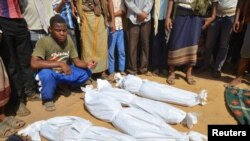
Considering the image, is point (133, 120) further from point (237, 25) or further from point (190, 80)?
point (237, 25)

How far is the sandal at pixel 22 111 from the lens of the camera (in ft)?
14.3

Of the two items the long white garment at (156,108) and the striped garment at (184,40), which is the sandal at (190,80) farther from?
the long white garment at (156,108)

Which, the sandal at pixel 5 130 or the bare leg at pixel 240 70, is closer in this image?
the sandal at pixel 5 130

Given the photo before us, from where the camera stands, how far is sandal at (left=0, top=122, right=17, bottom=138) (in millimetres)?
3897

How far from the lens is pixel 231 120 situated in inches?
171

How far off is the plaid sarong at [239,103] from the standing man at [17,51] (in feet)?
8.85

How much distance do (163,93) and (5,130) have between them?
2092 millimetres

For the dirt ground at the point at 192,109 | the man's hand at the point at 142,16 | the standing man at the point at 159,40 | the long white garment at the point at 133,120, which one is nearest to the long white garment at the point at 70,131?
the long white garment at the point at 133,120

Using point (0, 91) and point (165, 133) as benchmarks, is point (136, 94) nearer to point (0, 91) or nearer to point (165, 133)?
point (165, 133)

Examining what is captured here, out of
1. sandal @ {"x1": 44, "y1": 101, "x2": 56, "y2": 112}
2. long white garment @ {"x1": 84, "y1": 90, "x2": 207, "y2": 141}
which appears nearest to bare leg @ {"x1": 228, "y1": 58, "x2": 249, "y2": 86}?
long white garment @ {"x1": 84, "y1": 90, "x2": 207, "y2": 141}

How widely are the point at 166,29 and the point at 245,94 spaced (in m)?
1.51

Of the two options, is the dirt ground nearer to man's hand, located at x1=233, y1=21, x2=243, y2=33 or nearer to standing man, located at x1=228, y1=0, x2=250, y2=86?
standing man, located at x1=228, y1=0, x2=250, y2=86

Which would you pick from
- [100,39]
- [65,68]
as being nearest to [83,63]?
[65,68]

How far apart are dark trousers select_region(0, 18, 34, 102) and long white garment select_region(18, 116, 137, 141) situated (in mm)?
750
